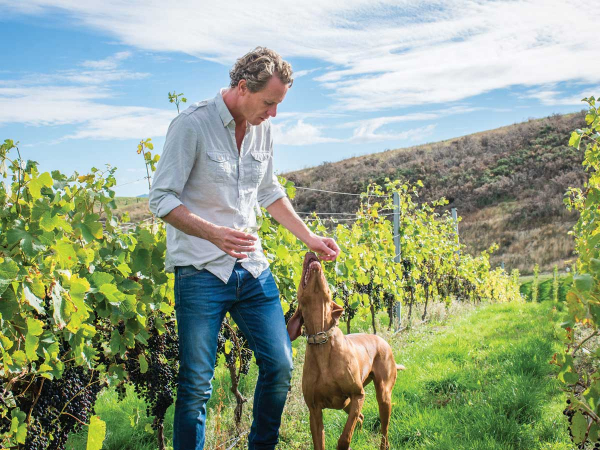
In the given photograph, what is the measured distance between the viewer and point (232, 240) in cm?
244

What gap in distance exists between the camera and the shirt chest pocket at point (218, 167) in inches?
109

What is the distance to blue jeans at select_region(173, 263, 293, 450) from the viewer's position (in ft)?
8.70

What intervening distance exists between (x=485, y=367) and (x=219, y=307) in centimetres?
362

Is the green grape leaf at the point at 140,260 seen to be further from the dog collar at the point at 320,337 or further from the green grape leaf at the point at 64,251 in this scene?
the dog collar at the point at 320,337

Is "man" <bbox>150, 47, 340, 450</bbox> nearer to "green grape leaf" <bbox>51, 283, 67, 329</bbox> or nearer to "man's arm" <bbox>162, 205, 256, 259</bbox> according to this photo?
"man's arm" <bbox>162, 205, 256, 259</bbox>

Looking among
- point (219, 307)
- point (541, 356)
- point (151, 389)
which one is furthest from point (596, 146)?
point (151, 389)

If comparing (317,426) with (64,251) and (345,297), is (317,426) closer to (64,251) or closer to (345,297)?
(64,251)

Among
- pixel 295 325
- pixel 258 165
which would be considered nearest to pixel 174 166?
pixel 258 165

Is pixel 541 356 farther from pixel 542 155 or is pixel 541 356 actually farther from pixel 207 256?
pixel 542 155

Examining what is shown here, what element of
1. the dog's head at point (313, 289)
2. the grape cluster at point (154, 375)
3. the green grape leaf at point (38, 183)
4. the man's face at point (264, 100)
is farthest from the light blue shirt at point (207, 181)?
the grape cluster at point (154, 375)

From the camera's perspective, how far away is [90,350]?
2.71 meters

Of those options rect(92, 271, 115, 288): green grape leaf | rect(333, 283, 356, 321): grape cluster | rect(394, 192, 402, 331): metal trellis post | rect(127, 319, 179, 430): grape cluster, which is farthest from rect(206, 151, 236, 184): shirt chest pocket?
rect(394, 192, 402, 331): metal trellis post

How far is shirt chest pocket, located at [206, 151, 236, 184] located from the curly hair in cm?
36

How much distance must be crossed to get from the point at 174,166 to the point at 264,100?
537 millimetres
